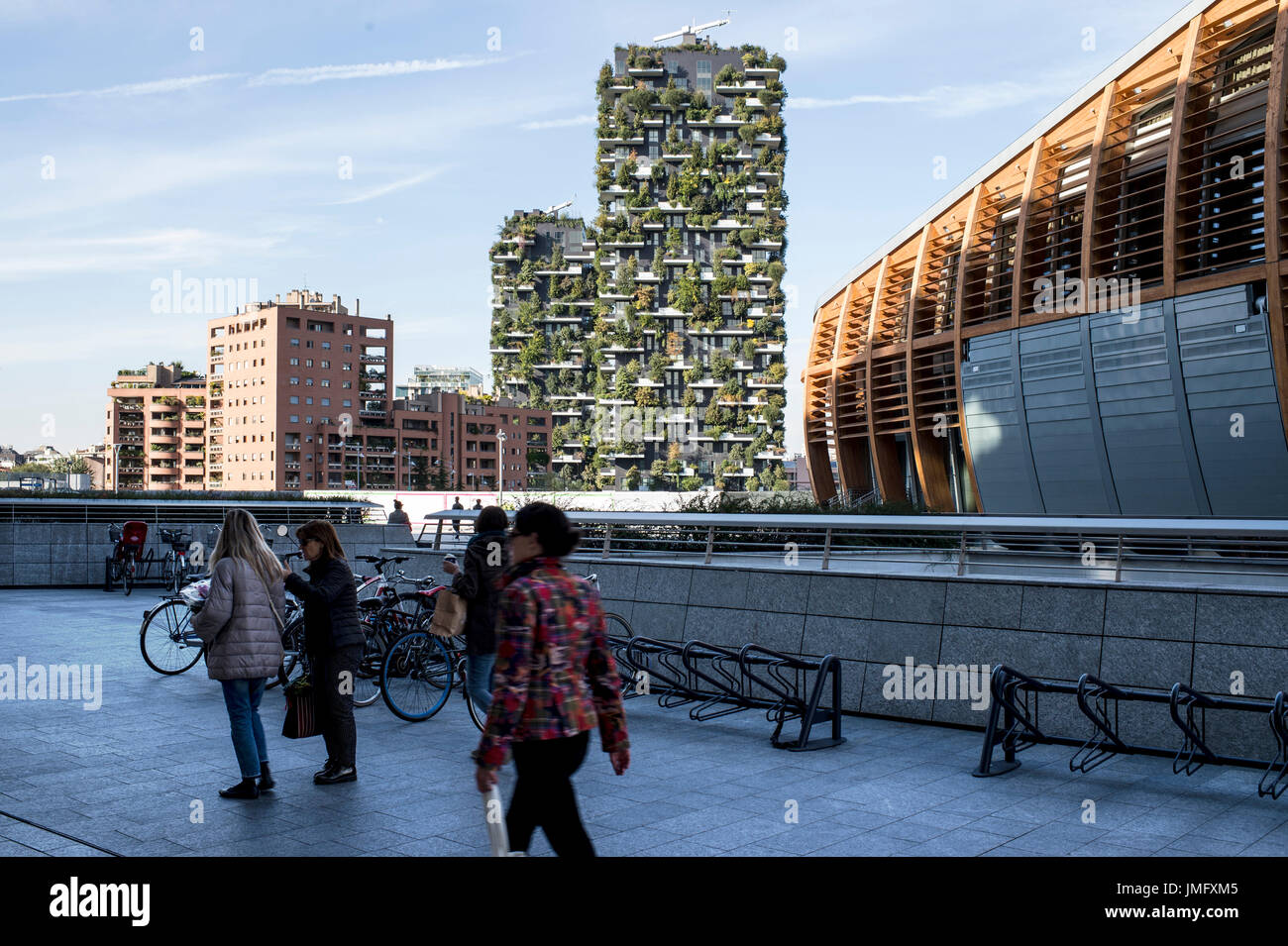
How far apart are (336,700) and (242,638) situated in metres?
0.84

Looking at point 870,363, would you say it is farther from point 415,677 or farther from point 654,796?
point 654,796

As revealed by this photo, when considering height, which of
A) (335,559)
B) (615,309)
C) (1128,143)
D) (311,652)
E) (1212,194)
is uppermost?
(615,309)

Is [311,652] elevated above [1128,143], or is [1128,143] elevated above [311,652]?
[1128,143]

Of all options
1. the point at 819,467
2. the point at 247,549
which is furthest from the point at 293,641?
the point at 819,467

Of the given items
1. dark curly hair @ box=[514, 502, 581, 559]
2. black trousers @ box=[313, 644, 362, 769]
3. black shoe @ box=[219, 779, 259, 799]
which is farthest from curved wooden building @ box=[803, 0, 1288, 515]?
dark curly hair @ box=[514, 502, 581, 559]

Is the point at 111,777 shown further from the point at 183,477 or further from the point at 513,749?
the point at 183,477

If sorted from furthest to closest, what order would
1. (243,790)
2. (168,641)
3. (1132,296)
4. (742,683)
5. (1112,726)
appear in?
1. (1132,296)
2. (168,641)
3. (742,683)
4. (1112,726)
5. (243,790)

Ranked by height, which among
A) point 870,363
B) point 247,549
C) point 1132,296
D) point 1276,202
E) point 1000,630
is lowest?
point 1000,630

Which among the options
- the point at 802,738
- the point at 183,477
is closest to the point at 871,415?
the point at 802,738

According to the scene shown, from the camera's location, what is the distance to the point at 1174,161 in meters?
22.8

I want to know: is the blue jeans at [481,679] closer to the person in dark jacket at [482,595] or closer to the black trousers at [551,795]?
the person in dark jacket at [482,595]
